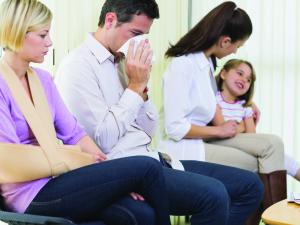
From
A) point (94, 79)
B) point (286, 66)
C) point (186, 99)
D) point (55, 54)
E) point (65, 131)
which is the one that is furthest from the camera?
point (286, 66)

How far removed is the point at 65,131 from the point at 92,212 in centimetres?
33

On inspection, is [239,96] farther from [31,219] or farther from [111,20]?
[31,219]

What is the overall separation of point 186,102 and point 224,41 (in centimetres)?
37

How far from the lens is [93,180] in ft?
4.77

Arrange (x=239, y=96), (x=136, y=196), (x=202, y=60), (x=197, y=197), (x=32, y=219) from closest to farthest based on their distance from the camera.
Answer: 1. (x=32, y=219)
2. (x=136, y=196)
3. (x=197, y=197)
4. (x=202, y=60)
5. (x=239, y=96)

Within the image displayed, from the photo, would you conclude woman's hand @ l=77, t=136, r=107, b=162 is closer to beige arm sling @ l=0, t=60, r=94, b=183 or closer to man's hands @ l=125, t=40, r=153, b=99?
beige arm sling @ l=0, t=60, r=94, b=183

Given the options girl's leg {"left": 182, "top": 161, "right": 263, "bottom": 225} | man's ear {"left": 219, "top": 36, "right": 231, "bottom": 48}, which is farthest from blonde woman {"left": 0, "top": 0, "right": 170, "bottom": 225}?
man's ear {"left": 219, "top": 36, "right": 231, "bottom": 48}

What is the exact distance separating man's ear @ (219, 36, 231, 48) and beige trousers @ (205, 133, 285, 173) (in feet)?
1.42

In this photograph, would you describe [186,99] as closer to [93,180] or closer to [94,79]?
[94,79]

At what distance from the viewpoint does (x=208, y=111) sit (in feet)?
7.90

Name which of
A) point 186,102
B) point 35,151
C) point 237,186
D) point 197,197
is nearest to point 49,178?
point 35,151

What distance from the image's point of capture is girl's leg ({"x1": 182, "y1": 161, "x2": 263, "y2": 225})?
205 cm

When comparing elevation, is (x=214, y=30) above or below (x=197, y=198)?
above

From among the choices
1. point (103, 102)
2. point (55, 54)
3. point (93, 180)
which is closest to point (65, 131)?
point (103, 102)
